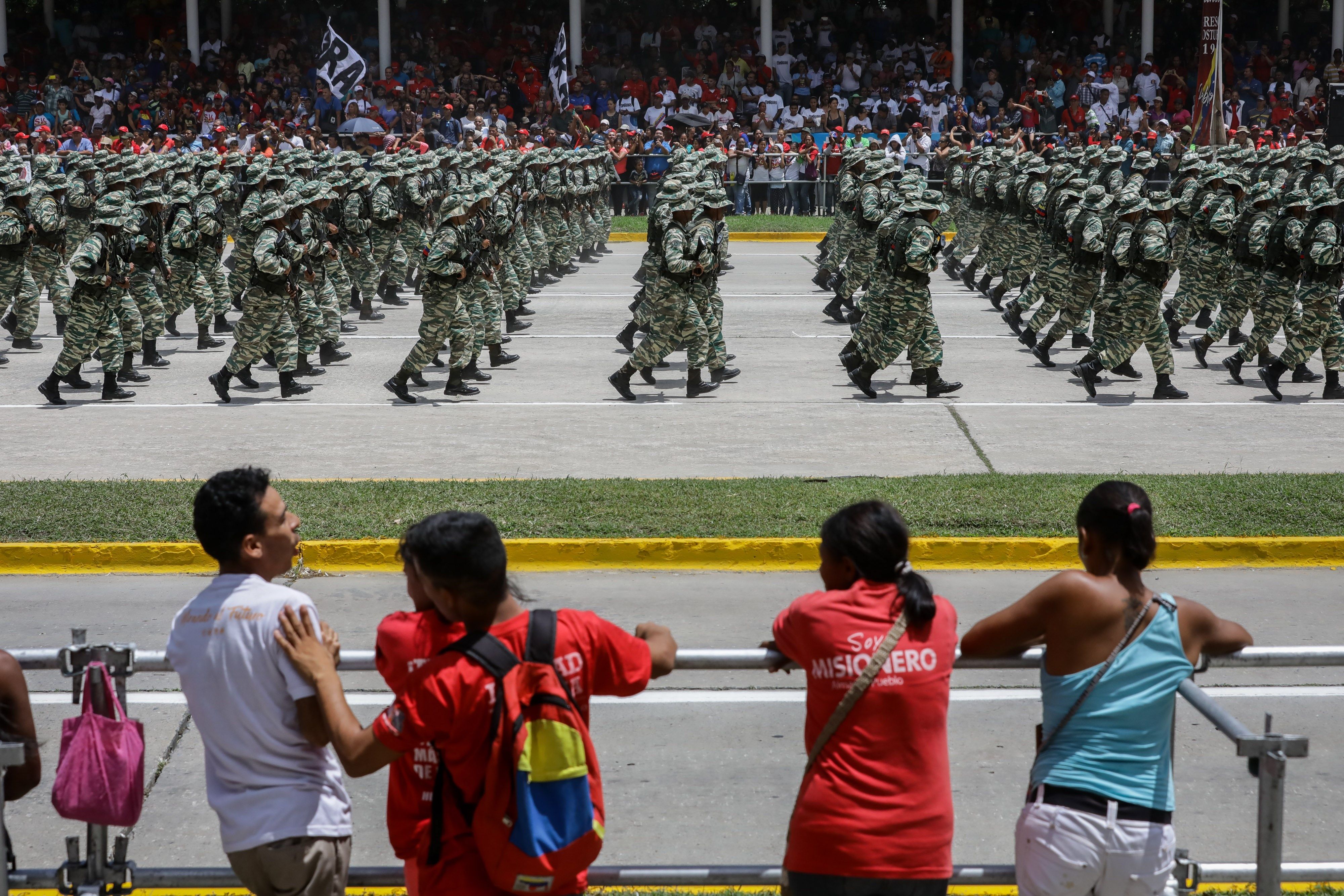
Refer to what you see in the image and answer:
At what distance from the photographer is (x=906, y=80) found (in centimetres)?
3544

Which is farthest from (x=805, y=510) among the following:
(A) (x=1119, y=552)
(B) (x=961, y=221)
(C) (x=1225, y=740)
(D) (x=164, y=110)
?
(D) (x=164, y=110)

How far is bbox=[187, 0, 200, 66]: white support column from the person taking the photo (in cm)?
3506

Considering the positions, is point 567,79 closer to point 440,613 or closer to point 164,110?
point 164,110

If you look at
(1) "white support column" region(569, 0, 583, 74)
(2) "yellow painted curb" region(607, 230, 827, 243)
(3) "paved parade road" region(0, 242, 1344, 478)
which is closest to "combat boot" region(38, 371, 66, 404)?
(3) "paved parade road" region(0, 242, 1344, 478)

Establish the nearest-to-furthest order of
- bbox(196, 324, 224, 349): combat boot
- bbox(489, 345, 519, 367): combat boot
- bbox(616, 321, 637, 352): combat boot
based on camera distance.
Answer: bbox(489, 345, 519, 367): combat boot, bbox(616, 321, 637, 352): combat boot, bbox(196, 324, 224, 349): combat boot

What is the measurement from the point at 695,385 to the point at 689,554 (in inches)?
204

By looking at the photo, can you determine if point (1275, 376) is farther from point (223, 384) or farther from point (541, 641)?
point (541, 641)

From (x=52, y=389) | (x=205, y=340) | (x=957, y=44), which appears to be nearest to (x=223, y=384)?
(x=52, y=389)

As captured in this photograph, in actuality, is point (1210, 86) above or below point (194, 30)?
below

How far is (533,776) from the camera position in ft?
9.78

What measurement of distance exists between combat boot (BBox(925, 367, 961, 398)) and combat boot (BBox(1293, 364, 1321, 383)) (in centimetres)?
318

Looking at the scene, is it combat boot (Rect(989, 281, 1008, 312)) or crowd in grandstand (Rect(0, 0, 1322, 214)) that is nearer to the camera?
combat boot (Rect(989, 281, 1008, 312))

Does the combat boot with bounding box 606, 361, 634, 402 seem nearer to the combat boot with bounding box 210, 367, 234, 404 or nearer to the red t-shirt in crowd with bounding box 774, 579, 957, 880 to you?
the combat boot with bounding box 210, 367, 234, 404

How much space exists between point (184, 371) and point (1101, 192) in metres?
9.18
